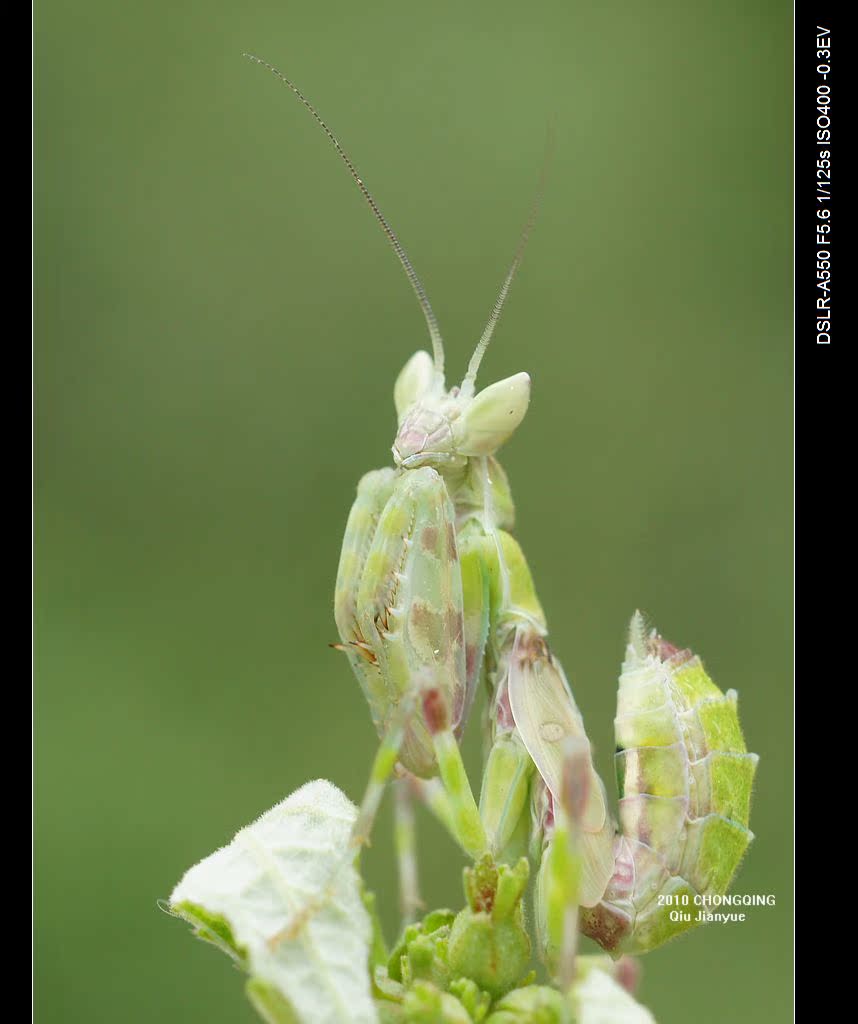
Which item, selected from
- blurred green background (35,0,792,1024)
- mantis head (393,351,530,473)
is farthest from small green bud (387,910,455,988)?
blurred green background (35,0,792,1024)

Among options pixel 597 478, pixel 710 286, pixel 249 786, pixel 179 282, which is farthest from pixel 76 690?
pixel 710 286

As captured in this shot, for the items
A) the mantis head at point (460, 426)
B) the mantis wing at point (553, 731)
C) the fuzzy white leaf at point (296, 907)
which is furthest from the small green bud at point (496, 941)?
the mantis head at point (460, 426)

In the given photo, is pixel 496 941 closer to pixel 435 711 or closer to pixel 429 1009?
pixel 429 1009

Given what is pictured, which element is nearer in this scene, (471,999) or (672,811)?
(471,999)

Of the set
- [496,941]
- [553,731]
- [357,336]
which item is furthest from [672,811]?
[357,336]

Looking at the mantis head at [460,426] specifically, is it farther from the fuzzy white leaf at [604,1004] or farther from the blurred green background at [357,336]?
the blurred green background at [357,336]
